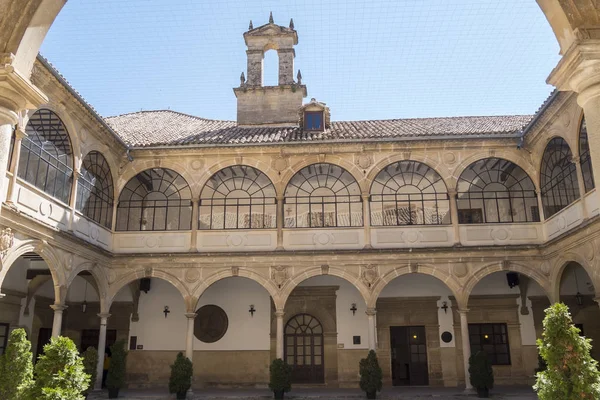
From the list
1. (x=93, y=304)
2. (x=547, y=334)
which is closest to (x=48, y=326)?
(x=93, y=304)

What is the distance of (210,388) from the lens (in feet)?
51.6

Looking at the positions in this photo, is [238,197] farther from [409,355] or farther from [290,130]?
[409,355]

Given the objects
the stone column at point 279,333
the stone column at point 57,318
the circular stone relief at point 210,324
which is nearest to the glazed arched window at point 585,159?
the stone column at point 279,333

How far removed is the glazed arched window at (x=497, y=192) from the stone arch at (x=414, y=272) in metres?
2.29

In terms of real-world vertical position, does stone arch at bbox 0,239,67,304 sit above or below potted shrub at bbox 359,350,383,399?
above

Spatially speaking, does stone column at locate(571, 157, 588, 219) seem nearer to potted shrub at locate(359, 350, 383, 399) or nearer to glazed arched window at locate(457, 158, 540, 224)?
glazed arched window at locate(457, 158, 540, 224)

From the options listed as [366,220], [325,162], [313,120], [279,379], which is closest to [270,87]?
[313,120]

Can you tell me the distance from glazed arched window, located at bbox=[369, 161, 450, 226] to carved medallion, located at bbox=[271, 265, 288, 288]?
354cm

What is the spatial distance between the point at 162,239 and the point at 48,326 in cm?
439

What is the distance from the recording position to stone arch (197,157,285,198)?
15.2 meters

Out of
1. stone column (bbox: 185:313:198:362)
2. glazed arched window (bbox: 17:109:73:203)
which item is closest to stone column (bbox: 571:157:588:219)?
stone column (bbox: 185:313:198:362)

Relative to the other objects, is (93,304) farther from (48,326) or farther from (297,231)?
(297,231)

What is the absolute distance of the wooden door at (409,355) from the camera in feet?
51.8

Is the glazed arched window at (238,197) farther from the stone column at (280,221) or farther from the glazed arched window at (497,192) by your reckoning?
the glazed arched window at (497,192)
